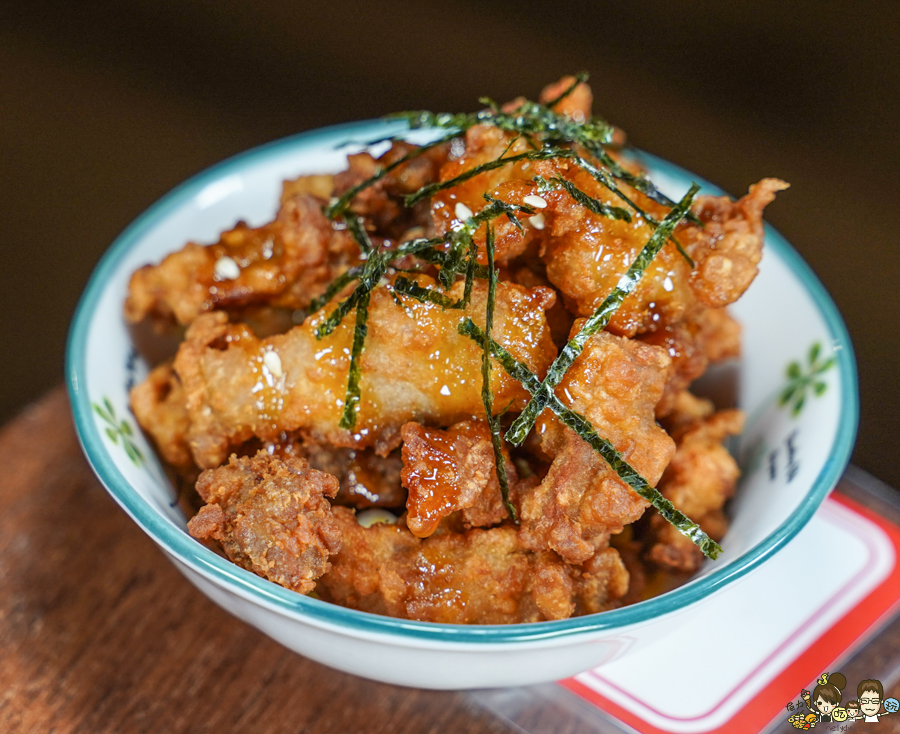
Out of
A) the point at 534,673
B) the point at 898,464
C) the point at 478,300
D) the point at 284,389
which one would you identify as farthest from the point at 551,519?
the point at 898,464

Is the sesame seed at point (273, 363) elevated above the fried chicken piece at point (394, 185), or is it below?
below

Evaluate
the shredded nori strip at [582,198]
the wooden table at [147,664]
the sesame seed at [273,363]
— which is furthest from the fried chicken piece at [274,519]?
the shredded nori strip at [582,198]

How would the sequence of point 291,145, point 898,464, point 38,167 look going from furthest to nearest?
1. point 38,167
2. point 898,464
3. point 291,145

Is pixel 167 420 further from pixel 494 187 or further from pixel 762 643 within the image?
pixel 762 643

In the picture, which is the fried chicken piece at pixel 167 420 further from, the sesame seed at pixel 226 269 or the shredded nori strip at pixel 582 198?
the shredded nori strip at pixel 582 198

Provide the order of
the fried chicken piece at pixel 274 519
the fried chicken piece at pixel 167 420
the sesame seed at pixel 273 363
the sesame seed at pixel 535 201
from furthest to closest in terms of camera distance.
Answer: the fried chicken piece at pixel 167 420 < the sesame seed at pixel 273 363 < the sesame seed at pixel 535 201 < the fried chicken piece at pixel 274 519

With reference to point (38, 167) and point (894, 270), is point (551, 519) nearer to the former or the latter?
point (894, 270)

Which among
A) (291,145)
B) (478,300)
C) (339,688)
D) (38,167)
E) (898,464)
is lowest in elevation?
(38,167)
